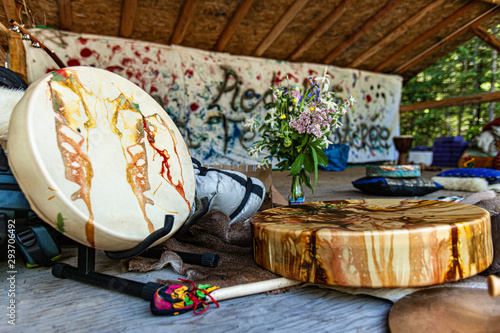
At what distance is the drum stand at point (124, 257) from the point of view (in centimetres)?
98

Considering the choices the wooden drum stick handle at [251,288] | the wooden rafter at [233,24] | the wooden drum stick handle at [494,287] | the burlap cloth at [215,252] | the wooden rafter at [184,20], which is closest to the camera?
the wooden drum stick handle at [494,287]

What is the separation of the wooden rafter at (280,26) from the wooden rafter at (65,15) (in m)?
3.31

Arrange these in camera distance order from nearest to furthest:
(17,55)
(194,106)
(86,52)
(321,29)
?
(17,55)
(86,52)
(321,29)
(194,106)

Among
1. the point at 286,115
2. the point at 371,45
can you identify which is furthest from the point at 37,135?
the point at 371,45

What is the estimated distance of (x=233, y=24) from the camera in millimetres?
5305

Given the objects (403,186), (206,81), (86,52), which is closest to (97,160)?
(403,186)

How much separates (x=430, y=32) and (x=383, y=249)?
7377mm

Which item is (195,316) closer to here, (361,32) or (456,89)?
(361,32)

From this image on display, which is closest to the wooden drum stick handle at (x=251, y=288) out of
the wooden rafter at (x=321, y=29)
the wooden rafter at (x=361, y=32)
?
the wooden rafter at (x=321, y=29)

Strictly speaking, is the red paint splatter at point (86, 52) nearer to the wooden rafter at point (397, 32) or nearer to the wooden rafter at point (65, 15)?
the wooden rafter at point (65, 15)

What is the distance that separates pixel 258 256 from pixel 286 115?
975 millimetres

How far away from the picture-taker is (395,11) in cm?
564

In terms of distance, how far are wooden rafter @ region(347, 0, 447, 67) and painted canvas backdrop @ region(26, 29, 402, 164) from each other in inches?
21.0

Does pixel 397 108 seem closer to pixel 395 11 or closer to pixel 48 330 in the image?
pixel 395 11
